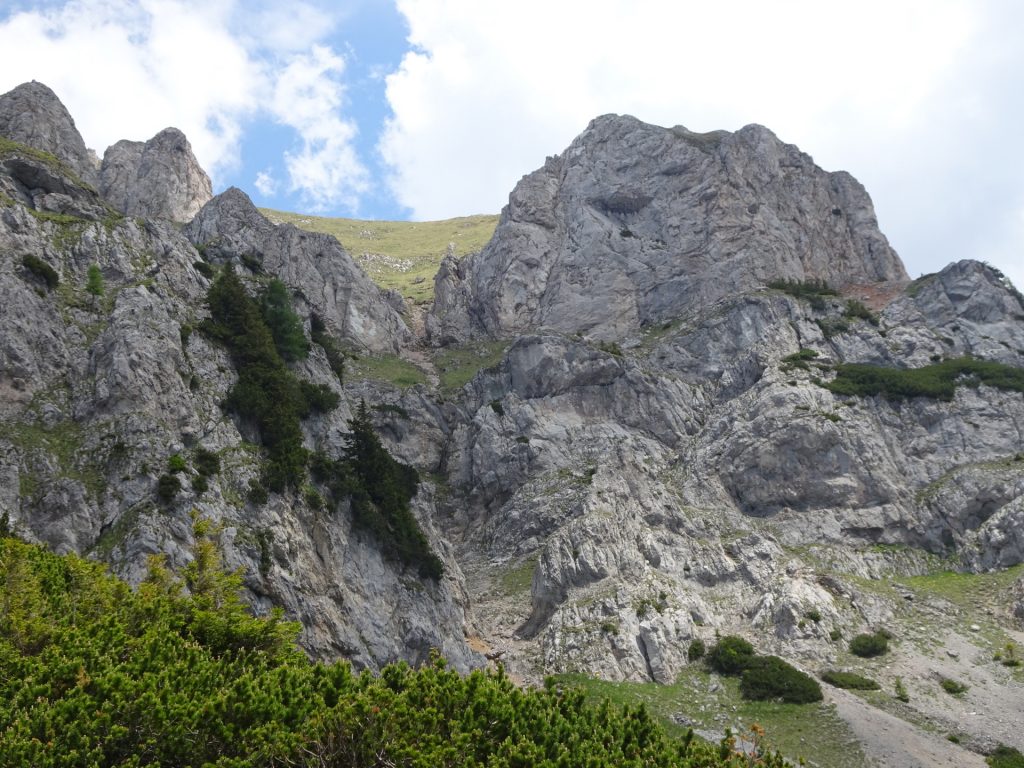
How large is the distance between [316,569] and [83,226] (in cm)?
3772

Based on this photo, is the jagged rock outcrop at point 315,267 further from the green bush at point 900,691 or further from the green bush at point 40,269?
the green bush at point 900,691

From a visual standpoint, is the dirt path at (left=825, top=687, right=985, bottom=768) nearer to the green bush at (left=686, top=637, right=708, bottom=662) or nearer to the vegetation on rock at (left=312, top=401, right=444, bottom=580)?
the green bush at (left=686, top=637, right=708, bottom=662)

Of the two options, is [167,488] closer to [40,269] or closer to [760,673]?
[40,269]

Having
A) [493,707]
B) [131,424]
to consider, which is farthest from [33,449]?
[493,707]

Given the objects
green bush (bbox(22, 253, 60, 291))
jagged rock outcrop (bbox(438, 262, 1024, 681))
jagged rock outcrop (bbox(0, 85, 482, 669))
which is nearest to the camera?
jagged rock outcrop (bbox(0, 85, 482, 669))

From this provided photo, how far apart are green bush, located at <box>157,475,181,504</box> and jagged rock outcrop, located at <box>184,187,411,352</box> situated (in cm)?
6141

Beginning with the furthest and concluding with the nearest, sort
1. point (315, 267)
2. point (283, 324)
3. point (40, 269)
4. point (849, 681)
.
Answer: point (315, 267) < point (283, 324) < point (40, 269) < point (849, 681)

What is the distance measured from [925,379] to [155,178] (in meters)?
134

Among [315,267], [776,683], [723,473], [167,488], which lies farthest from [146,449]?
[315,267]

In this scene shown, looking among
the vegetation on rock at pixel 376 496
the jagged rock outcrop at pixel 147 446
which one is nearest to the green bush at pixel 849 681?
the jagged rock outcrop at pixel 147 446

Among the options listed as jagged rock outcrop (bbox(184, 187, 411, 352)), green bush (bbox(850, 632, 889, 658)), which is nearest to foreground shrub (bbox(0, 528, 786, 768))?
green bush (bbox(850, 632, 889, 658))

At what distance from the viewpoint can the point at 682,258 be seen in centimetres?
11762

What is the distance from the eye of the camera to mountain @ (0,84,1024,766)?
52.3m

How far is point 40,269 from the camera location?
58375mm
